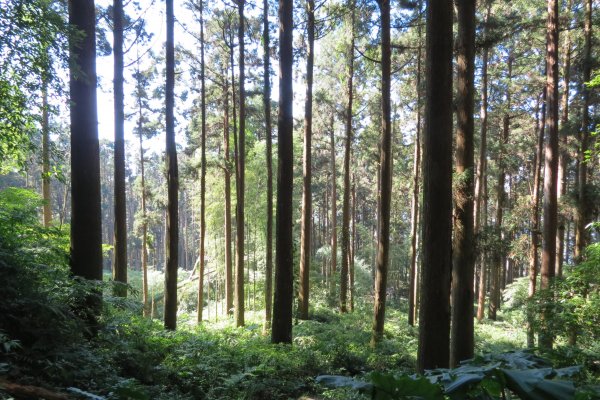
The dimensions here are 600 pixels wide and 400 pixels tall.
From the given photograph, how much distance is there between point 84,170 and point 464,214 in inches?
275

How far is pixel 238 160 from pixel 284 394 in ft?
39.8

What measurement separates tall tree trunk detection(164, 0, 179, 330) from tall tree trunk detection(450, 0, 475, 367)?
7636 millimetres

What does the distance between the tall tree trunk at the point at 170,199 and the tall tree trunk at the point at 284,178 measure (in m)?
3.47

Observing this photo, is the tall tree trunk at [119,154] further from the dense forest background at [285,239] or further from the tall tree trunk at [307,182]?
the tall tree trunk at [307,182]

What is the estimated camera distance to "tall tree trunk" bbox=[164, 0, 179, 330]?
435 inches

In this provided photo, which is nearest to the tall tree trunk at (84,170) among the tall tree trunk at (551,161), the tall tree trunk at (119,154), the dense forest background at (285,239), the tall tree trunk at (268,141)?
the dense forest background at (285,239)

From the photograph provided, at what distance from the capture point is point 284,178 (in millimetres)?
9562

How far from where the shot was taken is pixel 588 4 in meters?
13.6

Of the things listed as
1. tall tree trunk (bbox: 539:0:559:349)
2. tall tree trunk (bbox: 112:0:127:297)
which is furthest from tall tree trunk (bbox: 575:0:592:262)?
tall tree trunk (bbox: 112:0:127:297)

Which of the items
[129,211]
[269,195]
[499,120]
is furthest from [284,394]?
[129,211]

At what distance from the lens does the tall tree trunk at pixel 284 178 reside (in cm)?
948

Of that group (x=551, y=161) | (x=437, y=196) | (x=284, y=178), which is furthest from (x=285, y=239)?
(x=551, y=161)

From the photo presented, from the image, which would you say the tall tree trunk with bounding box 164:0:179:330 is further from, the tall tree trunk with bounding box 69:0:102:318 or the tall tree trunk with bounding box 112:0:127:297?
the tall tree trunk with bounding box 69:0:102:318

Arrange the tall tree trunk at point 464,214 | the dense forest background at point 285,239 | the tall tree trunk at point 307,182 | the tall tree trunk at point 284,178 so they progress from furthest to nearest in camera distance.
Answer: the tall tree trunk at point 307,182 < the tall tree trunk at point 284,178 < the tall tree trunk at point 464,214 < the dense forest background at point 285,239
